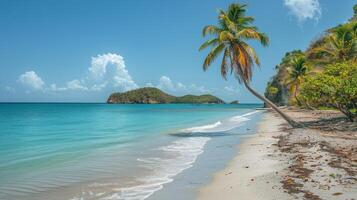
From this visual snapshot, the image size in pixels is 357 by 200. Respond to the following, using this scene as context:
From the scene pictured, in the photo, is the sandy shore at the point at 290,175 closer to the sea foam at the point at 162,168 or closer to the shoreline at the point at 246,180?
the shoreline at the point at 246,180

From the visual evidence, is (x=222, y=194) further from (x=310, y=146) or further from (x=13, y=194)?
(x=310, y=146)

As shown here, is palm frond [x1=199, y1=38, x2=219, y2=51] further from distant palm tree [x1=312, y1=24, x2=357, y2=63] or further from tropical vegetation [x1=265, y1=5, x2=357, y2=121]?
distant palm tree [x1=312, y1=24, x2=357, y2=63]

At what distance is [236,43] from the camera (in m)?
19.6

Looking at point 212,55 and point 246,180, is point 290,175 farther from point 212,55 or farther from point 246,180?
point 212,55

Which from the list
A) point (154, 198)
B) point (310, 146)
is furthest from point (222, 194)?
point (310, 146)

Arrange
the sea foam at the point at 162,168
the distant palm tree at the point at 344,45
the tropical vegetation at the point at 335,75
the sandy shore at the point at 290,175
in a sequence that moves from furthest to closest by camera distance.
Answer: the distant palm tree at the point at 344,45
the tropical vegetation at the point at 335,75
the sea foam at the point at 162,168
the sandy shore at the point at 290,175

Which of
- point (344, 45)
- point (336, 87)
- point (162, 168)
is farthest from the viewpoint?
point (344, 45)

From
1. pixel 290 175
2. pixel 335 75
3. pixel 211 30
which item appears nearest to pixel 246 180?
pixel 290 175

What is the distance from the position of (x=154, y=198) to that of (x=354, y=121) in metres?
18.3

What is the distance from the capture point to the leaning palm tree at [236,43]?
1928cm

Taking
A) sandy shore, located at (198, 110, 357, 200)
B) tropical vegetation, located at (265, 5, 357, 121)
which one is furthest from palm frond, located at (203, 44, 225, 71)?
sandy shore, located at (198, 110, 357, 200)

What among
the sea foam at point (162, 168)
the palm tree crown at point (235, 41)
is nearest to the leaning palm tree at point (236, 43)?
the palm tree crown at point (235, 41)

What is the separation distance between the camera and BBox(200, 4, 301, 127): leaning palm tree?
A: 1928 centimetres

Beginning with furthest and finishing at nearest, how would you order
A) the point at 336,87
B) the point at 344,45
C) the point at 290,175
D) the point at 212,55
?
the point at 344,45, the point at 212,55, the point at 336,87, the point at 290,175
